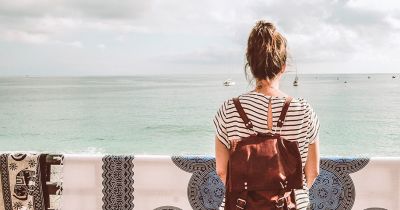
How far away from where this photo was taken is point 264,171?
6.13ft

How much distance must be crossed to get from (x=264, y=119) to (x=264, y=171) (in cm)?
21

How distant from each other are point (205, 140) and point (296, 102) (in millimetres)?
45229

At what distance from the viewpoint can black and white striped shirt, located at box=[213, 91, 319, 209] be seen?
6.34 feet

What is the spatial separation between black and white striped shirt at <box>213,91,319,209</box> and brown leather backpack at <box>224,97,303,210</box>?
0.07ft

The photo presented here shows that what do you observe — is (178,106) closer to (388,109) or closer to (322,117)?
(322,117)

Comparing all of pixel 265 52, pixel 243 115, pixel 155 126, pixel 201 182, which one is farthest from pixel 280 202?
pixel 155 126

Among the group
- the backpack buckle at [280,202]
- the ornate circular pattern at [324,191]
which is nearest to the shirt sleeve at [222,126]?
the backpack buckle at [280,202]

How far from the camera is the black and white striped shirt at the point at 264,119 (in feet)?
6.34

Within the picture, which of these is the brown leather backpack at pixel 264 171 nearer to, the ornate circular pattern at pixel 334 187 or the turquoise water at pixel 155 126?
the ornate circular pattern at pixel 334 187

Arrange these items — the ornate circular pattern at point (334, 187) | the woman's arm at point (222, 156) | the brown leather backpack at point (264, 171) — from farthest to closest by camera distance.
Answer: the ornate circular pattern at point (334, 187) → the woman's arm at point (222, 156) → the brown leather backpack at point (264, 171)

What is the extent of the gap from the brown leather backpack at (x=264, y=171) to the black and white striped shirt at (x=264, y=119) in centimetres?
2

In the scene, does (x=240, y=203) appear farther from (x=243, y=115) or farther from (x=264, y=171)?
(x=243, y=115)

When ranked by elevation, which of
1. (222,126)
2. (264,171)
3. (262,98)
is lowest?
(264,171)

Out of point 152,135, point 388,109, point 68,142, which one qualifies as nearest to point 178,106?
point 152,135
